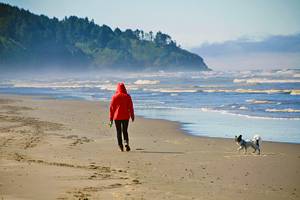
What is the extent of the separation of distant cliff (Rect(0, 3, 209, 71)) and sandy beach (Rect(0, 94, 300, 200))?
353 ft

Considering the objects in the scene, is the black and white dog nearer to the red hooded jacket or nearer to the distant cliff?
the red hooded jacket

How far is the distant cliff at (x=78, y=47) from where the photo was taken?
12850 cm

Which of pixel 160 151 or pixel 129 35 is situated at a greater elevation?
pixel 129 35

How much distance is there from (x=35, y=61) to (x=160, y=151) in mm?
122389

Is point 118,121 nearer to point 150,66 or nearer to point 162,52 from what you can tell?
point 150,66

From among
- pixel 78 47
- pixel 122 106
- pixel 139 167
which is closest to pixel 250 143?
pixel 139 167

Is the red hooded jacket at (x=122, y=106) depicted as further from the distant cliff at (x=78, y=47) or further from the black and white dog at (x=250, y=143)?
the distant cliff at (x=78, y=47)

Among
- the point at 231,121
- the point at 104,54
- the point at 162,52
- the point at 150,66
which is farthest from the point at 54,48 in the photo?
the point at 231,121

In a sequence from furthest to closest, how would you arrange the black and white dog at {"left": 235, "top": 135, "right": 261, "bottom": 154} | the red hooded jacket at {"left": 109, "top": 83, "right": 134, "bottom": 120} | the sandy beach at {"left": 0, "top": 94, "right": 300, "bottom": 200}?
the red hooded jacket at {"left": 109, "top": 83, "right": 134, "bottom": 120} < the black and white dog at {"left": 235, "top": 135, "right": 261, "bottom": 154} < the sandy beach at {"left": 0, "top": 94, "right": 300, "bottom": 200}

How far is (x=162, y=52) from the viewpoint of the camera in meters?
184

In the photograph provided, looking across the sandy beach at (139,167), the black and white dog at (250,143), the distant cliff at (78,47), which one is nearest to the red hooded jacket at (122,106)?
the sandy beach at (139,167)

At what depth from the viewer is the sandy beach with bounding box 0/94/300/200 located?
22.2ft

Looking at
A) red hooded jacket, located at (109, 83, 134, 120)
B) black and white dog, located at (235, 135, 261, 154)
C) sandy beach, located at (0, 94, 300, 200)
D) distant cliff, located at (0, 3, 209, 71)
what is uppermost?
distant cliff, located at (0, 3, 209, 71)

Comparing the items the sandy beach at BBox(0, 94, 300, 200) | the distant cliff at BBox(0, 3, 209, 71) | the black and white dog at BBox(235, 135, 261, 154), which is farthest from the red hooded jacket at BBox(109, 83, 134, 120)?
the distant cliff at BBox(0, 3, 209, 71)
